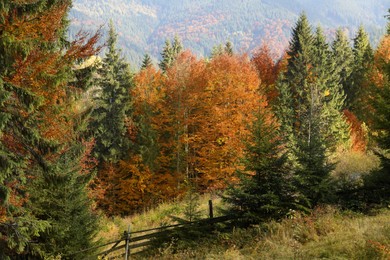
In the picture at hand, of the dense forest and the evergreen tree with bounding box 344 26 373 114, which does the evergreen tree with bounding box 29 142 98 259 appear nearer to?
the dense forest

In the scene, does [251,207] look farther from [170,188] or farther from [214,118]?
[170,188]

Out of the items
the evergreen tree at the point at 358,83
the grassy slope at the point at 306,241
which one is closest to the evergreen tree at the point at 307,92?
the evergreen tree at the point at 358,83

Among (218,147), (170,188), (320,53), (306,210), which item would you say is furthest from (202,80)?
(306,210)

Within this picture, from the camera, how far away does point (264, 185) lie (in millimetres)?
12688

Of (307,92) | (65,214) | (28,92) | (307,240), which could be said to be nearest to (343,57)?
(307,92)

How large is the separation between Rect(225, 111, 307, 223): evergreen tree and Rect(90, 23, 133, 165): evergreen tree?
63.6 ft

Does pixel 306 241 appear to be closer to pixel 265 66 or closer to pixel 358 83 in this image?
pixel 265 66

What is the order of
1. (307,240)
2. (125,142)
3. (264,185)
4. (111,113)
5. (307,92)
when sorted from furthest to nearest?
(307,92) < (111,113) < (125,142) < (264,185) < (307,240)

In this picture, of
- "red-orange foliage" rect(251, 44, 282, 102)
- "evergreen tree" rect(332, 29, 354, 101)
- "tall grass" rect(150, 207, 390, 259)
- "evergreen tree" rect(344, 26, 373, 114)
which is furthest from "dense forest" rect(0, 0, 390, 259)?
"evergreen tree" rect(332, 29, 354, 101)

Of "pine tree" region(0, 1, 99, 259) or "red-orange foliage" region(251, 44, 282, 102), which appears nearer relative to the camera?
"pine tree" region(0, 1, 99, 259)

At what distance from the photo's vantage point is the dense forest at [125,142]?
31.4 ft

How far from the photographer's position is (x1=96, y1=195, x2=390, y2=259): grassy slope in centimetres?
875

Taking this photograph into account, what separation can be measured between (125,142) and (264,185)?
2000cm

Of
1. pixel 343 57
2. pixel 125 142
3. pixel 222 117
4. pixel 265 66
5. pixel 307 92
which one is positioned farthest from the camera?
pixel 343 57
